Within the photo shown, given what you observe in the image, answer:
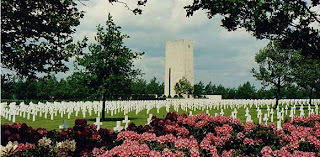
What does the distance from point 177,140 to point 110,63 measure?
1751 cm

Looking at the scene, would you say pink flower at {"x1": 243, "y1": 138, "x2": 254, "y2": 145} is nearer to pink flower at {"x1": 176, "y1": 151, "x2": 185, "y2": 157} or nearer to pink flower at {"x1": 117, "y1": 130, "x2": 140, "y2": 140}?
pink flower at {"x1": 117, "y1": 130, "x2": 140, "y2": 140}

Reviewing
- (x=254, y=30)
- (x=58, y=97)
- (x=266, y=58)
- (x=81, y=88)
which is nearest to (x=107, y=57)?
(x=81, y=88)

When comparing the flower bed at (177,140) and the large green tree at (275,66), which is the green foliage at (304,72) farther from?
the flower bed at (177,140)

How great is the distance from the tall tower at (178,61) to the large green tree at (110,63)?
50577mm

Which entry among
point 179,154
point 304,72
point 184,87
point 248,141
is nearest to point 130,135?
point 179,154

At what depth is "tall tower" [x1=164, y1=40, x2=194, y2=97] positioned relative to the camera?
73.6 metres

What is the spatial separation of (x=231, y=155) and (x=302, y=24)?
3.86m

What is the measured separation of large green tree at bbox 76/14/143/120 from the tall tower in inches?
1991

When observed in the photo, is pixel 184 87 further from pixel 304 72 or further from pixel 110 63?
pixel 110 63

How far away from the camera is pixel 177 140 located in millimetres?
5906

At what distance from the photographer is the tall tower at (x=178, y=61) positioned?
73.6m

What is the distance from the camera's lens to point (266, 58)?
138 feet

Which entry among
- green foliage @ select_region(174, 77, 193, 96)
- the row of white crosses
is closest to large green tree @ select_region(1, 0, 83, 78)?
the row of white crosses

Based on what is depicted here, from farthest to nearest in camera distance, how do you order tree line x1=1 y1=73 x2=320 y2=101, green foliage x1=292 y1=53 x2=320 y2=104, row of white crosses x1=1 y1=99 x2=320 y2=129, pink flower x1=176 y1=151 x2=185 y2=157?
green foliage x1=292 y1=53 x2=320 y2=104
row of white crosses x1=1 y1=99 x2=320 y2=129
tree line x1=1 y1=73 x2=320 y2=101
pink flower x1=176 y1=151 x2=185 y2=157
